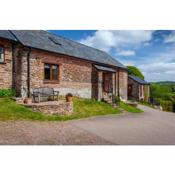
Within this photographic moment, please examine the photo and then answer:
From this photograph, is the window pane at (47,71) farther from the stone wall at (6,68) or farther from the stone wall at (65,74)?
the stone wall at (6,68)

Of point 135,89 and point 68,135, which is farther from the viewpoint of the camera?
point 135,89

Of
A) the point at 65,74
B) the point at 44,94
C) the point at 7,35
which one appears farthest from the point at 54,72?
Answer: the point at 7,35

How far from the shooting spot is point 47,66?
1486 cm

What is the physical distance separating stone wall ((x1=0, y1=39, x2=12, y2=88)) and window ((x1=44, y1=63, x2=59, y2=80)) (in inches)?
99.9

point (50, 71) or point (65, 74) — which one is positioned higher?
point (50, 71)

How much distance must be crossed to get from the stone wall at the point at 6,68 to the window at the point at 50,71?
254 centimetres

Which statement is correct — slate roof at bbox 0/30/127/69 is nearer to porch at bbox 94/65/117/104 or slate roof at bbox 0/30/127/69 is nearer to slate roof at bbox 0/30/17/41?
slate roof at bbox 0/30/17/41

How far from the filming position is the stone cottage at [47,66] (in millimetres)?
13047

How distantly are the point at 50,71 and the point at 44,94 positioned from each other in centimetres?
221

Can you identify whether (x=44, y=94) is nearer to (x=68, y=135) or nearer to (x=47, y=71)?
(x=47, y=71)

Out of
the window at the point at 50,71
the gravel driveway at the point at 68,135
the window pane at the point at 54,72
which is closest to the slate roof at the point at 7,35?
the window at the point at 50,71

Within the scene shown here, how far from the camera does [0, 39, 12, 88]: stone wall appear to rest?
41.2ft
